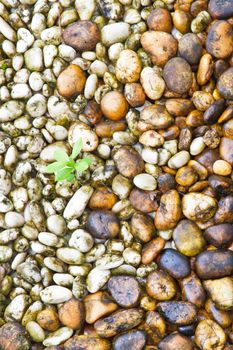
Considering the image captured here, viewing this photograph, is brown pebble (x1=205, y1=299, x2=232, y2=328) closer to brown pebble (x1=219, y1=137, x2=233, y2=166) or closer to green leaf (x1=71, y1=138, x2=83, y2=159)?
brown pebble (x1=219, y1=137, x2=233, y2=166)

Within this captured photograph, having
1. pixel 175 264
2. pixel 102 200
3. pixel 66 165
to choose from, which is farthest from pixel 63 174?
pixel 175 264

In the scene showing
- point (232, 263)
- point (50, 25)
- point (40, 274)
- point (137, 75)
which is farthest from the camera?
point (50, 25)

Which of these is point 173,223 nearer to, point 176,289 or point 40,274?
point 176,289

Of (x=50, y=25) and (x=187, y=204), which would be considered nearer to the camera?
(x=187, y=204)

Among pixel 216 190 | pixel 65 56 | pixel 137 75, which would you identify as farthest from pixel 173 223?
pixel 65 56

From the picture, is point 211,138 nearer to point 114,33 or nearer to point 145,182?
point 145,182
